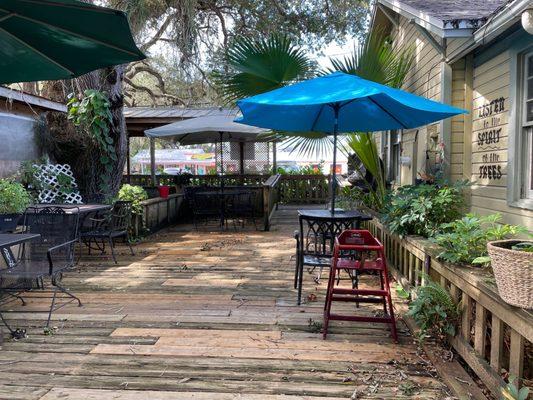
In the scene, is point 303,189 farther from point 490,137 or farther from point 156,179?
point 490,137

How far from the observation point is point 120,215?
255 inches

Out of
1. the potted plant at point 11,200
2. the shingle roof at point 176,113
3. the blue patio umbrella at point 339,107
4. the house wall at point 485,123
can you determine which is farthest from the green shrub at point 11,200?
the shingle roof at point 176,113

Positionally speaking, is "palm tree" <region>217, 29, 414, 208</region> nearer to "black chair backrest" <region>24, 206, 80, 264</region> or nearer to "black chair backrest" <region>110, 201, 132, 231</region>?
"black chair backrest" <region>110, 201, 132, 231</region>

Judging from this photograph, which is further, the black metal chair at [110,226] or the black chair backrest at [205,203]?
the black chair backrest at [205,203]

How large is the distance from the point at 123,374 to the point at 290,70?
193 inches

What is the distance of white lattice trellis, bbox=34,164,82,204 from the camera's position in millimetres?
7578

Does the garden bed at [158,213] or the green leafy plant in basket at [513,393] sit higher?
the garden bed at [158,213]

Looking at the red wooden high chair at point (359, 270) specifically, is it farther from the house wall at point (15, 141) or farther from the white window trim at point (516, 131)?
the house wall at point (15, 141)

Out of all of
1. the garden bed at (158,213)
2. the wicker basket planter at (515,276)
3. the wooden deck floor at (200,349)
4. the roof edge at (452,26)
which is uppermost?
the roof edge at (452,26)

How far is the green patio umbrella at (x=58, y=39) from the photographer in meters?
2.51

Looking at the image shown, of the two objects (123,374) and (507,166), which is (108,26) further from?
(507,166)

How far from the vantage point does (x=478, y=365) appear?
8.43 ft

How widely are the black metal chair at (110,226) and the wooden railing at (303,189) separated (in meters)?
6.43

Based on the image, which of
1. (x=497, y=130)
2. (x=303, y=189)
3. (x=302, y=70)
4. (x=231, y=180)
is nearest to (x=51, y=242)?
(x=302, y=70)
